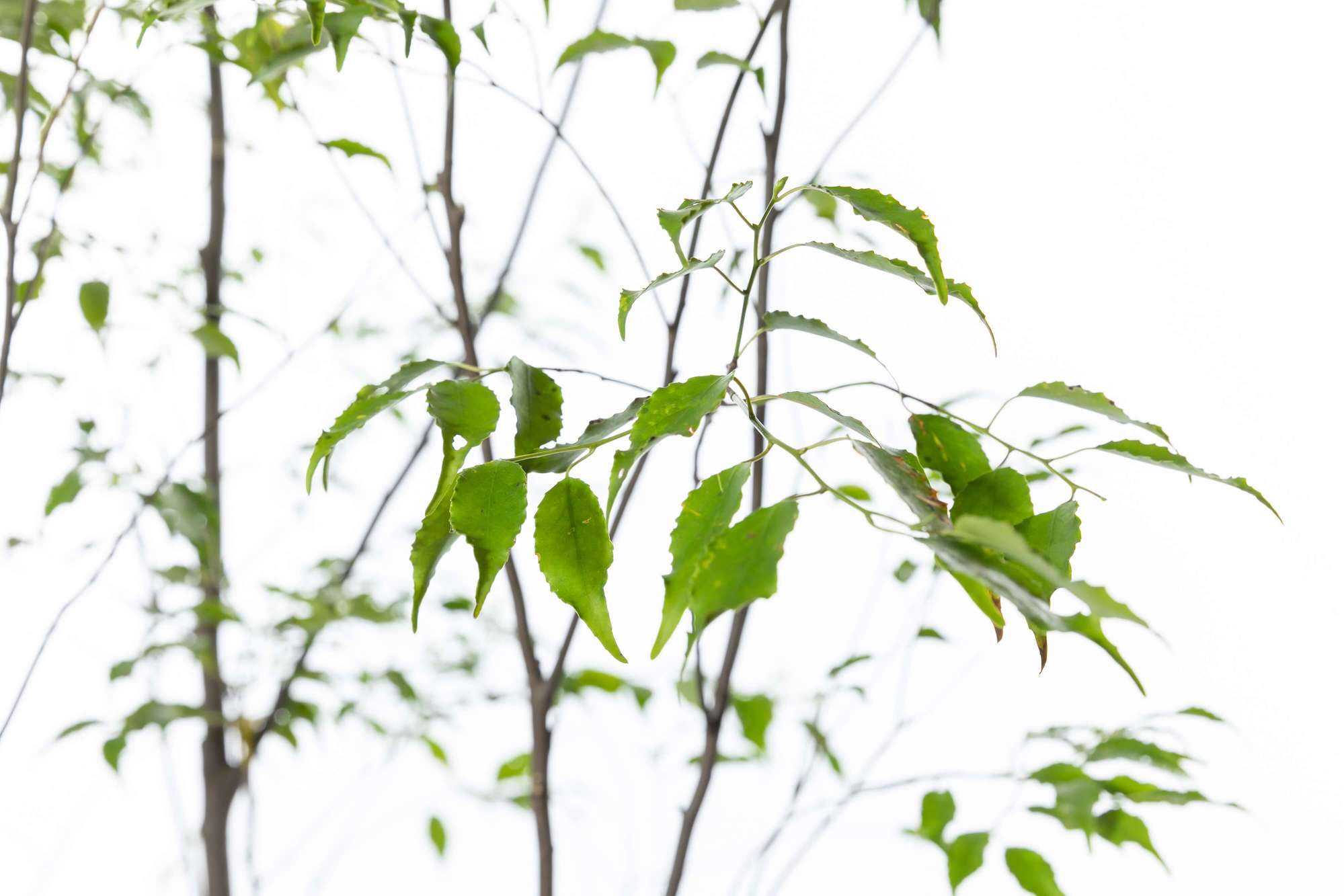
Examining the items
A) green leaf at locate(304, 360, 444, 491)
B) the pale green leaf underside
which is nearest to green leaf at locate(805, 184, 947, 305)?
the pale green leaf underside

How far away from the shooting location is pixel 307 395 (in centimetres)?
117

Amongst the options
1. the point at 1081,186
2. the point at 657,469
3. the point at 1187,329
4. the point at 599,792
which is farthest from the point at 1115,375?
the point at 599,792

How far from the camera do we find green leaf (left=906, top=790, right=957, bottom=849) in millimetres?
579

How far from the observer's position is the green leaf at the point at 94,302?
1.93ft

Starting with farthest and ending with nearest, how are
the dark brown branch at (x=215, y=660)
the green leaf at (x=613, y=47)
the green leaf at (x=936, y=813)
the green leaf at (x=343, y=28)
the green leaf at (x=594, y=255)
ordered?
1. the green leaf at (x=594, y=255)
2. the dark brown branch at (x=215, y=660)
3. the green leaf at (x=936, y=813)
4. the green leaf at (x=613, y=47)
5. the green leaf at (x=343, y=28)

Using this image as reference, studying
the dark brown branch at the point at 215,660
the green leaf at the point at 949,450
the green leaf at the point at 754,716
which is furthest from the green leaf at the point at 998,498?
the dark brown branch at the point at 215,660

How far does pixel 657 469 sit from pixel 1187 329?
60 centimetres

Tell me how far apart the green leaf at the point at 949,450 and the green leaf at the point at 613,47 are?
256 mm

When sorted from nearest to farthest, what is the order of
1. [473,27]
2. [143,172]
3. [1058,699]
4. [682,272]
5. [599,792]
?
[682,272], [473,27], [143,172], [1058,699], [599,792]

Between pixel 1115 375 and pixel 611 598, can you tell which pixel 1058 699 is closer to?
pixel 1115 375

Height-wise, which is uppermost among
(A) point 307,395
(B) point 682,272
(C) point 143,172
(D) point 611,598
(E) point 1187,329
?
(C) point 143,172

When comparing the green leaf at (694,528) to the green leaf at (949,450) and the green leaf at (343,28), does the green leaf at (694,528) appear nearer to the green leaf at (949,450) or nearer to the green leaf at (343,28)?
the green leaf at (949,450)

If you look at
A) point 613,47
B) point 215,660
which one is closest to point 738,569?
A: point 613,47

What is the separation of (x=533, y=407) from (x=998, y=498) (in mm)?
128
